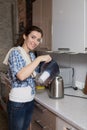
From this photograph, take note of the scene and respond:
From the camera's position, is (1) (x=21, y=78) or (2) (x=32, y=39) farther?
(2) (x=32, y=39)

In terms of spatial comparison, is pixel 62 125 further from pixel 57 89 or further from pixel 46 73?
pixel 57 89

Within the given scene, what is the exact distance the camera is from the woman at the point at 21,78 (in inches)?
59.5

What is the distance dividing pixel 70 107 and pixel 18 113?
398mm

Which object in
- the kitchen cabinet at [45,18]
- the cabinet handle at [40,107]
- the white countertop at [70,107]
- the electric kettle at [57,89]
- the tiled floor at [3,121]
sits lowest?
the tiled floor at [3,121]

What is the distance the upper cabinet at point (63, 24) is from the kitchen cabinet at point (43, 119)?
54 cm

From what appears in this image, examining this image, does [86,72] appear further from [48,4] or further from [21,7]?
[21,7]

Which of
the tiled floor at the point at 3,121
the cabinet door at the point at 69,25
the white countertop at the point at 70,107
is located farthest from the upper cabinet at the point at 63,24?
the tiled floor at the point at 3,121

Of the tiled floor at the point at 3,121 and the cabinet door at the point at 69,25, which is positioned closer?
the cabinet door at the point at 69,25

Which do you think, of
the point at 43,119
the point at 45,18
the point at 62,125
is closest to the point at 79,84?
the point at 43,119

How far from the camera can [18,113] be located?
1633mm

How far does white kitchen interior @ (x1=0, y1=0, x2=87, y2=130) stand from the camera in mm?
1521

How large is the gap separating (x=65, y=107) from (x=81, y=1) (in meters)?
0.81

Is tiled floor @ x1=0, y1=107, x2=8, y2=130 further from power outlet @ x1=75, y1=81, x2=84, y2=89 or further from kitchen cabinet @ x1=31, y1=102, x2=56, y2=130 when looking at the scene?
power outlet @ x1=75, y1=81, x2=84, y2=89

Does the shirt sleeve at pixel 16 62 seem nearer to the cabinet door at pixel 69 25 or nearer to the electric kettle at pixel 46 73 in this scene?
the electric kettle at pixel 46 73
